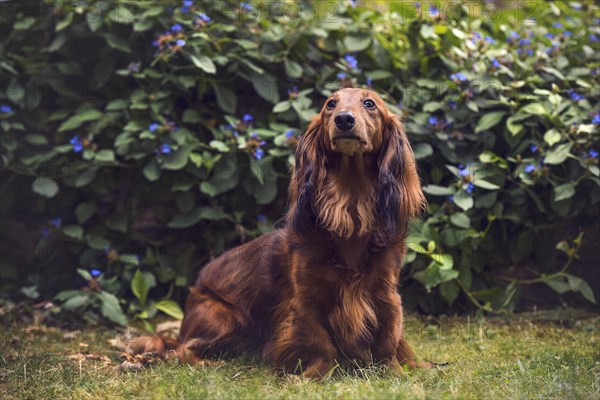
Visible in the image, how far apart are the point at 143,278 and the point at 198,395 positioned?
2034 millimetres

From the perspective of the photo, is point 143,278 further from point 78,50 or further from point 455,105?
point 455,105

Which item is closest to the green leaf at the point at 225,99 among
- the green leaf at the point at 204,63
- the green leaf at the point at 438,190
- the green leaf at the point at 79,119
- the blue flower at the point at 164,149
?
the green leaf at the point at 204,63

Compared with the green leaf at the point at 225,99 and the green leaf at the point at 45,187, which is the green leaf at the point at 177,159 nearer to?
the green leaf at the point at 225,99

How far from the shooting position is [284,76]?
511cm

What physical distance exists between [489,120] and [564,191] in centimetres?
63

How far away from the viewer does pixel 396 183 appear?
340cm

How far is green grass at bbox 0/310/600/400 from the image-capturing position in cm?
288

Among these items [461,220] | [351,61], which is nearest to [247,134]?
[351,61]

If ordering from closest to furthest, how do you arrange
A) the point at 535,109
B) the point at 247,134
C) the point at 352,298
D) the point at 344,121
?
the point at 344,121, the point at 352,298, the point at 535,109, the point at 247,134

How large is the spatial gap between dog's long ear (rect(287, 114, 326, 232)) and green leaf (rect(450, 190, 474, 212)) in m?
1.22

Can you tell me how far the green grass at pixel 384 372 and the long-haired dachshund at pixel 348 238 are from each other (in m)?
0.17

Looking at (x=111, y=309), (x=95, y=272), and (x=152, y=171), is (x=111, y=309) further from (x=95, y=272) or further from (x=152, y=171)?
(x=152, y=171)

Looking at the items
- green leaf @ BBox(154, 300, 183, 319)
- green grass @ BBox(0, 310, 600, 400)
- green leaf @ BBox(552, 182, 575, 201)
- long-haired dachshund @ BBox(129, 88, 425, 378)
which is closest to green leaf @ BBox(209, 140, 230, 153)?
green leaf @ BBox(154, 300, 183, 319)

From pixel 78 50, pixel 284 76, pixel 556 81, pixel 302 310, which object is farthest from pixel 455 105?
pixel 78 50
